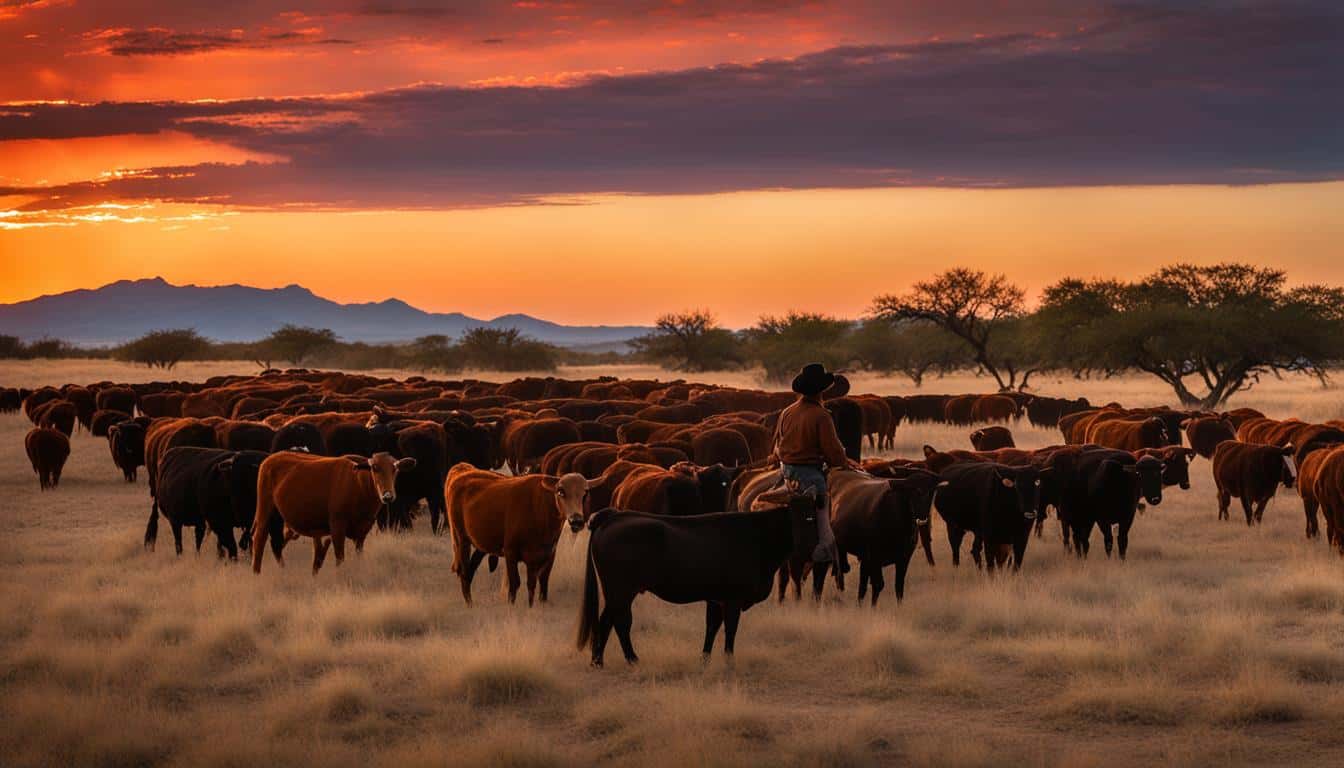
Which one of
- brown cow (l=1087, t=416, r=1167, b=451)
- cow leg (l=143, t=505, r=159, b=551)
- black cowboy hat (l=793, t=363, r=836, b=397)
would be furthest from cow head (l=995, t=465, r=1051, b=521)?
cow leg (l=143, t=505, r=159, b=551)

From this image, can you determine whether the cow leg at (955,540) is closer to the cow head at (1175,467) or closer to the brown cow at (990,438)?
the cow head at (1175,467)

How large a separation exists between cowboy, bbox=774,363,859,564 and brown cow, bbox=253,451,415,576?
5.34m

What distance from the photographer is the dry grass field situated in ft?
30.4

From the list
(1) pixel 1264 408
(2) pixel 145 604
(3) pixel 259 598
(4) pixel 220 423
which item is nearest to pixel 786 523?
(3) pixel 259 598

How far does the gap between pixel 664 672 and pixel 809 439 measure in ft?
7.92

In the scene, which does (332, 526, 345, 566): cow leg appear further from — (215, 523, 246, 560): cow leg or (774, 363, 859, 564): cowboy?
(774, 363, 859, 564): cowboy

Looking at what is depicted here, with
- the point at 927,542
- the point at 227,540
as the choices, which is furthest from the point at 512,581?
the point at 927,542

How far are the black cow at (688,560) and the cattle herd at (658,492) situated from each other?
0.02 m

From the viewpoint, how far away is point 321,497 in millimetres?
15469

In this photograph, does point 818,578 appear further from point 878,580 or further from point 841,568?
point 878,580

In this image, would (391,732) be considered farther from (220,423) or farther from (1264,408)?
(1264,408)

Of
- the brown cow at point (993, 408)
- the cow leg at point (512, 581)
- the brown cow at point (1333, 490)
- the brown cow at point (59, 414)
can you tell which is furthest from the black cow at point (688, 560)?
the brown cow at point (993, 408)

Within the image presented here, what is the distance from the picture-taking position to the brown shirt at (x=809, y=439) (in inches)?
465

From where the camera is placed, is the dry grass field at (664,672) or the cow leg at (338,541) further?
the cow leg at (338,541)
